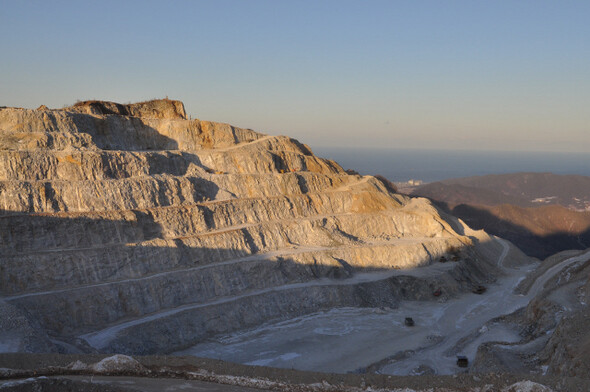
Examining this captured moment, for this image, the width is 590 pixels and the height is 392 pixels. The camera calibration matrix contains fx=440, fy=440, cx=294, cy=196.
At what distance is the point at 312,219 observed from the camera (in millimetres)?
51094

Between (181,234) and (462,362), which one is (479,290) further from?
(181,234)

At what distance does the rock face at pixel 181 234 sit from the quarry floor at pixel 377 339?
1810 millimetres

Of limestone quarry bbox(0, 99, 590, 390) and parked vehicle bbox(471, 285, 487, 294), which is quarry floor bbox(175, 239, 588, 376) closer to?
limestone quarry bbox(0, 99, 590, 390)

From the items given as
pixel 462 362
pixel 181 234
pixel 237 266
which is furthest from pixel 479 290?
pixel 181 234

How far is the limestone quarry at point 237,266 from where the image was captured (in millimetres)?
30391

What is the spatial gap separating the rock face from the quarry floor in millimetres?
1810

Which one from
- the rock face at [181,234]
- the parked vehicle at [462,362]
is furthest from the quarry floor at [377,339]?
the rock face at [181,234]

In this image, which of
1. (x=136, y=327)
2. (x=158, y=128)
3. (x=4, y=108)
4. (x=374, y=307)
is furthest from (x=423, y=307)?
(x=4, y=108)

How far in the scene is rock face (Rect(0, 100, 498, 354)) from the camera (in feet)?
107

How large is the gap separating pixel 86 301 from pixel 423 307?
29748 millimetres

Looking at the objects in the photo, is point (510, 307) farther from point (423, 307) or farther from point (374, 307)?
point (374, 307)

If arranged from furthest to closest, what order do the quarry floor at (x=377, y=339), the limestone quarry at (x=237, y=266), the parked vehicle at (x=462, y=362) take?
the quarry floor at (x=377, y=339) < the limestone quarry at (x=237, y=266) < the parked vehicle at (x=462, y=362)

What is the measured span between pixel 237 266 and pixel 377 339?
14.0 metres

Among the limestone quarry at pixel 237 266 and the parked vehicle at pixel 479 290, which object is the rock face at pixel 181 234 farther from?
the parked vehicle at pixel 479 290
